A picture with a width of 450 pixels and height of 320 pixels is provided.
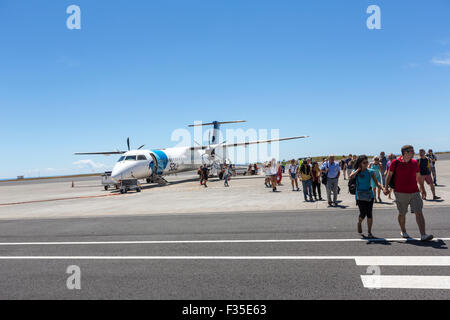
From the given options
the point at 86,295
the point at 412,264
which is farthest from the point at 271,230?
the point at 86,295

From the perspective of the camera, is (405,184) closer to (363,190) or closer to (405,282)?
(363,190)

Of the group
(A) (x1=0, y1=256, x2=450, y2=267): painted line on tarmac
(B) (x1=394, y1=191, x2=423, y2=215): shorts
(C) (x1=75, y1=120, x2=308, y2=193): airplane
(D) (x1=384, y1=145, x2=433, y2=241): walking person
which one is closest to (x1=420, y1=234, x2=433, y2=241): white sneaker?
(D) (x1=384, y1=145, x2=433, y2=241): walking person

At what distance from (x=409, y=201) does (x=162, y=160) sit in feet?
80.9

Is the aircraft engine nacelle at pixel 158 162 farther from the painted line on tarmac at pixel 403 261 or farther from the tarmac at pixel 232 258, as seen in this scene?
the painted line on tarmac at pixel 403 261

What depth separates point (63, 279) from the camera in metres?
5.18

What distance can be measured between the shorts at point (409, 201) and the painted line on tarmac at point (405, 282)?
7.85 feet

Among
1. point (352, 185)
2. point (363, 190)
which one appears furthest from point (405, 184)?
point (352, 185)

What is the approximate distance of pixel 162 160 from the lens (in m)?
29.4

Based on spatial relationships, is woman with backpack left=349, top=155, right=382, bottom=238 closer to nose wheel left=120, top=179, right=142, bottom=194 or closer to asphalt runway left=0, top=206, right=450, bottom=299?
asphalt runway left=0, top=206, right=450, bottom=299

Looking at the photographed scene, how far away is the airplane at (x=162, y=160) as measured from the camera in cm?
2409

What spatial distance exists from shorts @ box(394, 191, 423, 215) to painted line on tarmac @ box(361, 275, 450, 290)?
2392 mm
